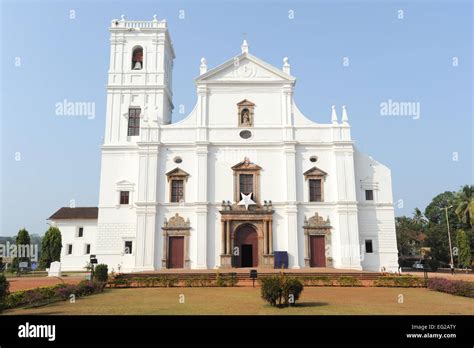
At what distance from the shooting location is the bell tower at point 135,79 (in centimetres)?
3238

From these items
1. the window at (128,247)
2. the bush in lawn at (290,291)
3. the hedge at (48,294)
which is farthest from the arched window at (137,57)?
the bush in lawn at (290,291)

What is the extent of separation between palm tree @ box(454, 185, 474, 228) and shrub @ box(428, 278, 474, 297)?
89.4 ft

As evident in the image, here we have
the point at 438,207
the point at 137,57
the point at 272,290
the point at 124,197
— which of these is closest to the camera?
the point at 272,290

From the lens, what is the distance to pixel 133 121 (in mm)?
32688

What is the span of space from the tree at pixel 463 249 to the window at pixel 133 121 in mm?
32367

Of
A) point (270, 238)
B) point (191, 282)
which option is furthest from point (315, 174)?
point (191, 282)

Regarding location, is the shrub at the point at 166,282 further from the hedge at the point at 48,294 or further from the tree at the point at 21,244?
the tree at the point at 21,244

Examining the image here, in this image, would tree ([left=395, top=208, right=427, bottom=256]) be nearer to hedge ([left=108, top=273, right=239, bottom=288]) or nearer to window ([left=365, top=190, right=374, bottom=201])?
window ([left=365, top=190, right=374, bottom=201])

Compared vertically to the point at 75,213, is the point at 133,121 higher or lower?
higher

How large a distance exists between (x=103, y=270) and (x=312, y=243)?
1501 cm

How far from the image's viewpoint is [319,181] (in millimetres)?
30609

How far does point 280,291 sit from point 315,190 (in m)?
17.8

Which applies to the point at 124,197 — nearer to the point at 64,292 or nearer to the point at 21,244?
the point at 64,292

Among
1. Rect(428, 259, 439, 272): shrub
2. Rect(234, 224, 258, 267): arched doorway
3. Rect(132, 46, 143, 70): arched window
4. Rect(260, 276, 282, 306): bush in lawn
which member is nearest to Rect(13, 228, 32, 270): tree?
Rect(132, 46, 143, 70): arched window
